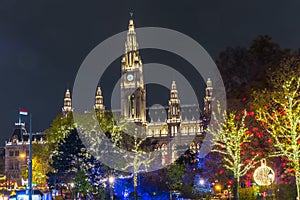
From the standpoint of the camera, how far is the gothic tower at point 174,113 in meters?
129

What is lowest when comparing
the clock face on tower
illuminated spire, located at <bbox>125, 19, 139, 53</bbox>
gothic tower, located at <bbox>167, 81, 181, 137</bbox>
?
gothic tower, located at <bbox>167, 81, 181, 137</bbox>

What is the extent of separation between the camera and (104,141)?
45.3 meters

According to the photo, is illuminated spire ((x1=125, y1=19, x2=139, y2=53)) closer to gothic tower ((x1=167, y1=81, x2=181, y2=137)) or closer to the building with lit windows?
the building with lit windows

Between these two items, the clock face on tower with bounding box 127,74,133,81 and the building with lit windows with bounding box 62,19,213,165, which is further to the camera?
the clock face on tower with bounding box 127,74,133,81

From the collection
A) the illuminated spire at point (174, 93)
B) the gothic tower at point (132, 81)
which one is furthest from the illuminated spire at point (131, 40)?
the illuminated spire at point (174, 93)

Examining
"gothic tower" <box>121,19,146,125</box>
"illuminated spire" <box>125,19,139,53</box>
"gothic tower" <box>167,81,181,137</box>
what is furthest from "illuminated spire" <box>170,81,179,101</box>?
"illuminated spire" <box>125,19,139,53</box>

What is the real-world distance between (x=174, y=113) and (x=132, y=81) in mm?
15431

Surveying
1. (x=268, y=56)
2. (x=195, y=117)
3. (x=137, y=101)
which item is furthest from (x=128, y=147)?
(x=195, y=117)

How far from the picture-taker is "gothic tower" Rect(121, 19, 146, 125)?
122 meters

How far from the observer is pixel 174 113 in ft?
430

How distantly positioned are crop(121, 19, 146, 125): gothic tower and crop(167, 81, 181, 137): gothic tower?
866 cm

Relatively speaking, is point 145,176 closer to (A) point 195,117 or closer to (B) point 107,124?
(B) point 107,124

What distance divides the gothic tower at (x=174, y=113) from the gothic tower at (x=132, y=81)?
8.66 m

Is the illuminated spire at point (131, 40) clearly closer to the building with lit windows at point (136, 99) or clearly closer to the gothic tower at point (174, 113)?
the building with lit windows at point (136, 99)
